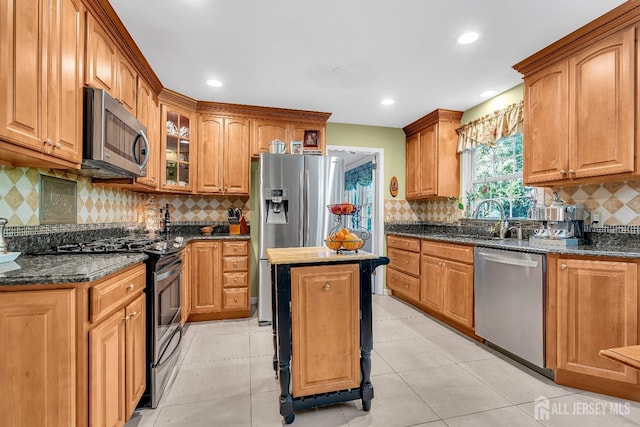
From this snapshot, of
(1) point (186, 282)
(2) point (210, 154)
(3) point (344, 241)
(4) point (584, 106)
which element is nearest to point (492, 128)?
(4) point (584, 106)

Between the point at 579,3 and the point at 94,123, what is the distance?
304cm

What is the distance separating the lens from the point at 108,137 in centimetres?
191

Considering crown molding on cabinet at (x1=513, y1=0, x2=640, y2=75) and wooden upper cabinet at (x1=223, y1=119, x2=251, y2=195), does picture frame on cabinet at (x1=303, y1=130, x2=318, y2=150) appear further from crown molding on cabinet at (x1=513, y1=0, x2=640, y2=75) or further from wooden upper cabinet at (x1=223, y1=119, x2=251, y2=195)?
crown molding on cabinet at (x1=513, y1=0, x2=640, y2=75)

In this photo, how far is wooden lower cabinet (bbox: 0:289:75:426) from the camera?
3.78ft

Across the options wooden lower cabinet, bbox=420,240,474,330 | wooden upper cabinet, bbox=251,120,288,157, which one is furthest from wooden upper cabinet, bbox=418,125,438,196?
wooden upper cabinet, bbox=251,120,288,157

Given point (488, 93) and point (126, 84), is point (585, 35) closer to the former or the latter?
point (488, 93)

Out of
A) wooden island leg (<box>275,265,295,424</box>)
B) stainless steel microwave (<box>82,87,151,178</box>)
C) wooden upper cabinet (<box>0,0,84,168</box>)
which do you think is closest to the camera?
wooden upper cabinet (<box>0,0,84,168</box>)

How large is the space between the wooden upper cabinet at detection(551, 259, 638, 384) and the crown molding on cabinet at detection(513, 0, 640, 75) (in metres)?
1.56

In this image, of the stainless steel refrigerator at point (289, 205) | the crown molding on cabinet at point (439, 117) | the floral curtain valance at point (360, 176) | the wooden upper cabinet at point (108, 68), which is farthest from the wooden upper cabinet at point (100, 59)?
the floral curtain valance at point (360, 176)

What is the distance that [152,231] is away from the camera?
3.48 metres

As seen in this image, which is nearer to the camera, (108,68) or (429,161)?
(108,68)

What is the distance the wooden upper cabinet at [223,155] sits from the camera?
3641mm

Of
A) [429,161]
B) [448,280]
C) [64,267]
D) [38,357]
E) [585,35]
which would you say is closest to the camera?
[38,357]

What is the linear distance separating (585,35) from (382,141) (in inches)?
101
